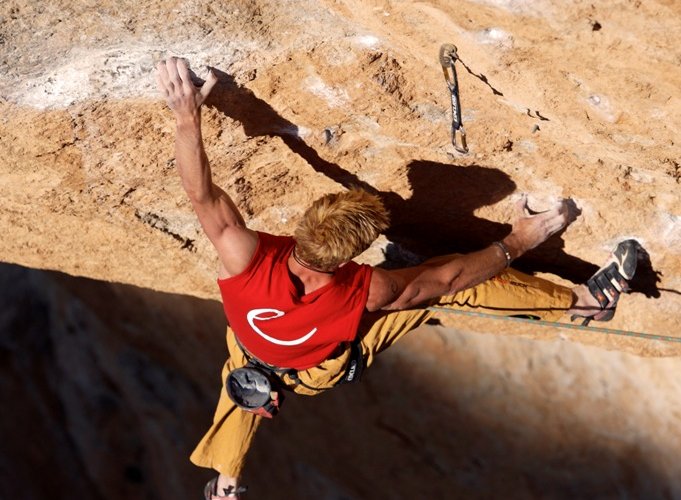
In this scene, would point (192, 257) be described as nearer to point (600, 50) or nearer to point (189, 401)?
point (189, 401)

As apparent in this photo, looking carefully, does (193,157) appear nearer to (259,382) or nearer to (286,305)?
(286,305)

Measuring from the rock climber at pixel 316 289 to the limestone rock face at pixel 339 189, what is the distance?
0.43 ft

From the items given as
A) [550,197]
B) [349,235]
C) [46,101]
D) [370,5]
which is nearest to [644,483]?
[550,197]

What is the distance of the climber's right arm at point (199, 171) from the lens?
4.81 feet

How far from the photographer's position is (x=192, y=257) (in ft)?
8.03

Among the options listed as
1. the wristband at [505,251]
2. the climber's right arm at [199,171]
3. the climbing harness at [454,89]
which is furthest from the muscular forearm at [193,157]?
the wristband at [505,251]

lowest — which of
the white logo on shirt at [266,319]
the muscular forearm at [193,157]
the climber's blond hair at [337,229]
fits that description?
the white logo on shirt at [266,319]

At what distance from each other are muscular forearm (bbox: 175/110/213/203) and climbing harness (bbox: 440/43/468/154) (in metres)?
0.52

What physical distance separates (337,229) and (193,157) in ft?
1.10

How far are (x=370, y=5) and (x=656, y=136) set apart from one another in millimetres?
687

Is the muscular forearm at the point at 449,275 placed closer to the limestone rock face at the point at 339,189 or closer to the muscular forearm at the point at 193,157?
the limestone rock face at the point at 339,189

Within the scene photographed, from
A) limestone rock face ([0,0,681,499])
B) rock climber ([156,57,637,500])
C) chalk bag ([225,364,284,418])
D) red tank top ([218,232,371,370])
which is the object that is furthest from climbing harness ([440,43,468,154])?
chalk bag ([225,364,284,418])

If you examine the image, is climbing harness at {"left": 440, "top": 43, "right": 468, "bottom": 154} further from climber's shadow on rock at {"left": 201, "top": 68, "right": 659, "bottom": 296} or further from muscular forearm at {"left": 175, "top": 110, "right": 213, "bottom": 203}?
muscular forearm at {"left": 175, "top": 110, "right": 213, "bottom": 203}

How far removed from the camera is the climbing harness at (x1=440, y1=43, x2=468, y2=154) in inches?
57.6
